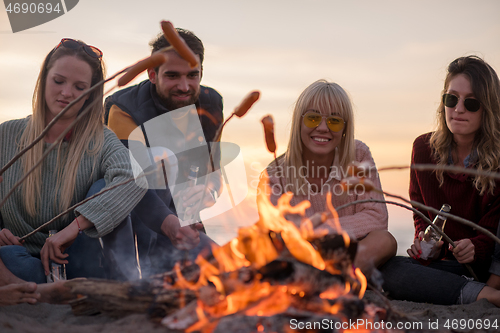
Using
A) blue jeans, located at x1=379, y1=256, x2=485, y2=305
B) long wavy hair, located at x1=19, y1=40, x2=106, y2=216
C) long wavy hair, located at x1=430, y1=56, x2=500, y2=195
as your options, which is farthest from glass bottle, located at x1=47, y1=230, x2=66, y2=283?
long wavy hair, located at x1=430, y1=56, x2=500, y2=195

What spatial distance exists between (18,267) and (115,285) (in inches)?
41.7

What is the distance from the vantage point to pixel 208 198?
3643 millimetres

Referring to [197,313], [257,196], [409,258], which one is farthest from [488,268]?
[197,313]

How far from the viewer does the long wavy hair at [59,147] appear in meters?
3.04

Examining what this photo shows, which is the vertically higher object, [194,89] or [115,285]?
[194,89]

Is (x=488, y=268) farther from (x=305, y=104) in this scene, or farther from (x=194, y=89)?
(x=194, y=89)

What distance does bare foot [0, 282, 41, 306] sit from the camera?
7.54 feet

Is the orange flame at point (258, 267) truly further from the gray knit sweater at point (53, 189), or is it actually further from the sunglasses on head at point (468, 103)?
the sunglasses on head at point (468, 103)

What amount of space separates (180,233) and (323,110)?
1471 millimetres

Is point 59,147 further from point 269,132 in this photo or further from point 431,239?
point 431,239

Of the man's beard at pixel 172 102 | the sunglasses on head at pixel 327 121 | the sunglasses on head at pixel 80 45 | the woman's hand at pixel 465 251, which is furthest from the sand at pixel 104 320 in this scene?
the man's beard at pixel 172 102

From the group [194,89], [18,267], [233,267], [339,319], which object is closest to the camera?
[339,319]

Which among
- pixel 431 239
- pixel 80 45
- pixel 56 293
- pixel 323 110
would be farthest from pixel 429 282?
pixel 80 45

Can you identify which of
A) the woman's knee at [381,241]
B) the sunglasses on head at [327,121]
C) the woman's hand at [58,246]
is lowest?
the woman's knee at [381,241]
